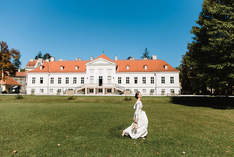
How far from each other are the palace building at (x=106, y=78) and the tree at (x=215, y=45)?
1842 centimetres

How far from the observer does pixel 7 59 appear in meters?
36.7

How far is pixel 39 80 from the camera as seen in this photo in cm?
4181

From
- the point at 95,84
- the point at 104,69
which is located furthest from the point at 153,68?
the point at 95,84

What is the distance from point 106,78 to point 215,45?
27499 millimetres

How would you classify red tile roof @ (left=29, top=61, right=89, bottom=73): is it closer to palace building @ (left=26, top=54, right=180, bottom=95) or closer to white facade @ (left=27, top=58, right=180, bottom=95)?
palace building @ (left=26, top=54, right=180, bottom=95)

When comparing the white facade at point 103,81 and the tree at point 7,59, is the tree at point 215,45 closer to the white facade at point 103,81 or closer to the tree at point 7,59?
the white facade at point 103,81

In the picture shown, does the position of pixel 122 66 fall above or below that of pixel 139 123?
above

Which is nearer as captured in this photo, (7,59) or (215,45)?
(215,45)

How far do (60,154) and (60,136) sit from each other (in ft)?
6.29

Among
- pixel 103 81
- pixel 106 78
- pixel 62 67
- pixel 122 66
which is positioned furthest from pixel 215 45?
pixel 62 67

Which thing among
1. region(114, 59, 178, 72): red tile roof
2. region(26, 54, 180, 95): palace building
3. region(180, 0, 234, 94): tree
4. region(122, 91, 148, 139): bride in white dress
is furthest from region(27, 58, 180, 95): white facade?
region(122, 91, 148, 139): bride in white dress

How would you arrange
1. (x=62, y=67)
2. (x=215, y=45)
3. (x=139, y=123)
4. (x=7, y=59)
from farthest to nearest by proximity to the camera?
(x=62, y=67) → (x=7, y=59) → (x=215, y=45) → (x=139, y=123)

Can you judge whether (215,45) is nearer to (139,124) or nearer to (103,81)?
(139,124)

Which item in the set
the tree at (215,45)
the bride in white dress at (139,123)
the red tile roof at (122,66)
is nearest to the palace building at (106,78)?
the red tile roof at (122,66)
